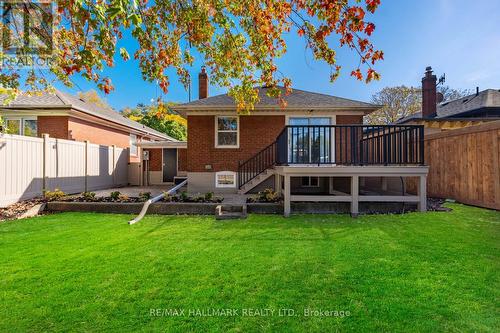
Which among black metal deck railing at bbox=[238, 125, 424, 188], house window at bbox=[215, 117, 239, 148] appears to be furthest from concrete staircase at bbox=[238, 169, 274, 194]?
house window at bbox=[215, 117, 239, 148]

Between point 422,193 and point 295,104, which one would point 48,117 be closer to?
point 295,104

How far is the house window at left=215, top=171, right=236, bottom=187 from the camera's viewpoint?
10.4 metres

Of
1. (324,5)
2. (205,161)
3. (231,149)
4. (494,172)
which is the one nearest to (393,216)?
(494,172)

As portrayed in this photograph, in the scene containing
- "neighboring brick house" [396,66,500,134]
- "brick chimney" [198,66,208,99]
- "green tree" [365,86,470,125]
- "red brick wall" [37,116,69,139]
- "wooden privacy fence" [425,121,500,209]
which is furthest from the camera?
"green tree" [365,86,470,125]

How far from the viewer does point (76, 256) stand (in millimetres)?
3898

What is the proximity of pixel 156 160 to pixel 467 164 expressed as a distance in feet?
48.2

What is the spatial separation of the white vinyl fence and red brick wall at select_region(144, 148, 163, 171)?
234cm

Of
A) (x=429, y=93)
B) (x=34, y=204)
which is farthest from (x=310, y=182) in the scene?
(x=429, y=93)

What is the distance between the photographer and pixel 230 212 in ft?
22.9

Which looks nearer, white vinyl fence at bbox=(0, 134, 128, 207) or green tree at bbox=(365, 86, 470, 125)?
white vinyl fence at bbox=(0, 134, 128, 207)

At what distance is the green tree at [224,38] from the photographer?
11.3 ft

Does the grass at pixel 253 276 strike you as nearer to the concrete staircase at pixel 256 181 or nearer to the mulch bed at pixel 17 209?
the mulch bed at pixel 17 209

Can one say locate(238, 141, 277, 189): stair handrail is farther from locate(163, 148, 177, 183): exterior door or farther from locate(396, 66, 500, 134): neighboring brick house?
locate(396, 66, 500, 134): neighboring brick house

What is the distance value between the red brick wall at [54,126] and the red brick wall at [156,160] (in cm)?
436
